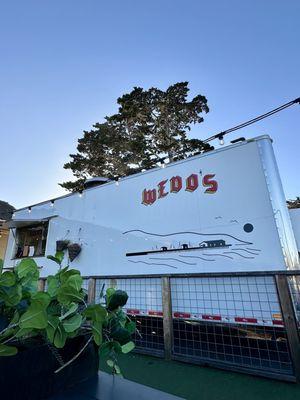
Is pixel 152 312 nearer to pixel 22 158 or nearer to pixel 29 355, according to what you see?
pixel 29 355

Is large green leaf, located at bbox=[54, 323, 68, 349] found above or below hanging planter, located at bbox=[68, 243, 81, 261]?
below

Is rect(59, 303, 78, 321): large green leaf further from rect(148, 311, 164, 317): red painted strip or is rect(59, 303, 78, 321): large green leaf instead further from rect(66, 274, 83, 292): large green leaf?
rect(148, 311, 164, 317): red painted strip

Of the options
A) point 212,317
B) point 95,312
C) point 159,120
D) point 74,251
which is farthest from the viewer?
point 159,120

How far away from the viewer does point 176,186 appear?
394 cm

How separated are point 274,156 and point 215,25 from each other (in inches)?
192

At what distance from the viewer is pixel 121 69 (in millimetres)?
7062

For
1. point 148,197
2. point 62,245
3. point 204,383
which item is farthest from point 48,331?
point 62,245

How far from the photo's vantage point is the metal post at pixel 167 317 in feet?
8.71

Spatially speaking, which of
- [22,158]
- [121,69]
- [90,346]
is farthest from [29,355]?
[22,158]

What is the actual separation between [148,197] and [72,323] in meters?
3.67

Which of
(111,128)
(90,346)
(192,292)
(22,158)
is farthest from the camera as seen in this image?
(111,128)

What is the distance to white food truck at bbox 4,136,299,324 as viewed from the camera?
302 centimetres

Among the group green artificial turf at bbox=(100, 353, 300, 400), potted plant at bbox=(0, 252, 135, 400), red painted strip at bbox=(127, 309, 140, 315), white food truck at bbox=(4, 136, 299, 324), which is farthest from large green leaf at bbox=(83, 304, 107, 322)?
red painted strip at bbox=(127, 309, 140, 315)

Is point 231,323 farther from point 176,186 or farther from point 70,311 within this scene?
point 70,311
